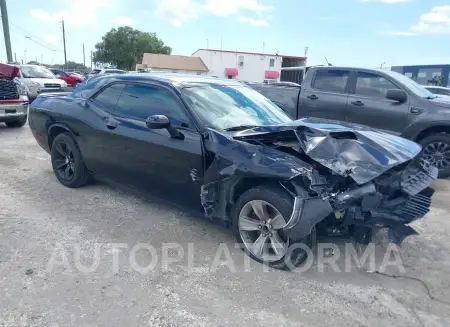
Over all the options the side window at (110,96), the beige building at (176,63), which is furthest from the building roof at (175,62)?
the side window at (110,96)

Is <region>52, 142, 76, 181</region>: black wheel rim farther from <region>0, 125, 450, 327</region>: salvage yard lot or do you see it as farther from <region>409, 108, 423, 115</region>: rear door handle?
<region>409, 108, 423, 115</region>: rear door handle

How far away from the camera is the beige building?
44156 mm

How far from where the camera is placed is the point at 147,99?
409 cm

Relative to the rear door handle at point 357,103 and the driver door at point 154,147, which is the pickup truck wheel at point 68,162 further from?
the rear door handle at point 357,103

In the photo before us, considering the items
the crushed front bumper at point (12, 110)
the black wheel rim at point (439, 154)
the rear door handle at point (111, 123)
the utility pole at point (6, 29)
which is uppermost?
→ the utility pole at point (6, 29)

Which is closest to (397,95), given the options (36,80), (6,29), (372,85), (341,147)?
(372,85)

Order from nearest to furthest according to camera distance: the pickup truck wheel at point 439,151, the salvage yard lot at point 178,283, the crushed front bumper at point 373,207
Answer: the salvage yard lot at point 178,283 → the crushed front bumper at point 373,207 → the pickup truck wheel at point 439,151

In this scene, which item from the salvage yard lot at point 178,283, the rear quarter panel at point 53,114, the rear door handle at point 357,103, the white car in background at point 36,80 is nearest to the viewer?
the salvage yard lot at point 178,283

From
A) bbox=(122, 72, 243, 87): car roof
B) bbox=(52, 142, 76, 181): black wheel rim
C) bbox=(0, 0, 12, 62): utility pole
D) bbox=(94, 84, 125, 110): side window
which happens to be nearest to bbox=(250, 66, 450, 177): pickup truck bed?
bbox=(122, 72, 243, 87): car roof

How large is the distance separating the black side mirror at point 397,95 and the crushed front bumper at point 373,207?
10.8 feet

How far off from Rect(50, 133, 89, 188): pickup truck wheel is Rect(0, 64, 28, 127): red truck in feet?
17.4

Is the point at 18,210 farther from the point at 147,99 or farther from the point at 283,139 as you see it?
the point at 283,139

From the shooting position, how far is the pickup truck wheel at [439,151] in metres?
6.10

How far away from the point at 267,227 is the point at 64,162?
10.9ft
